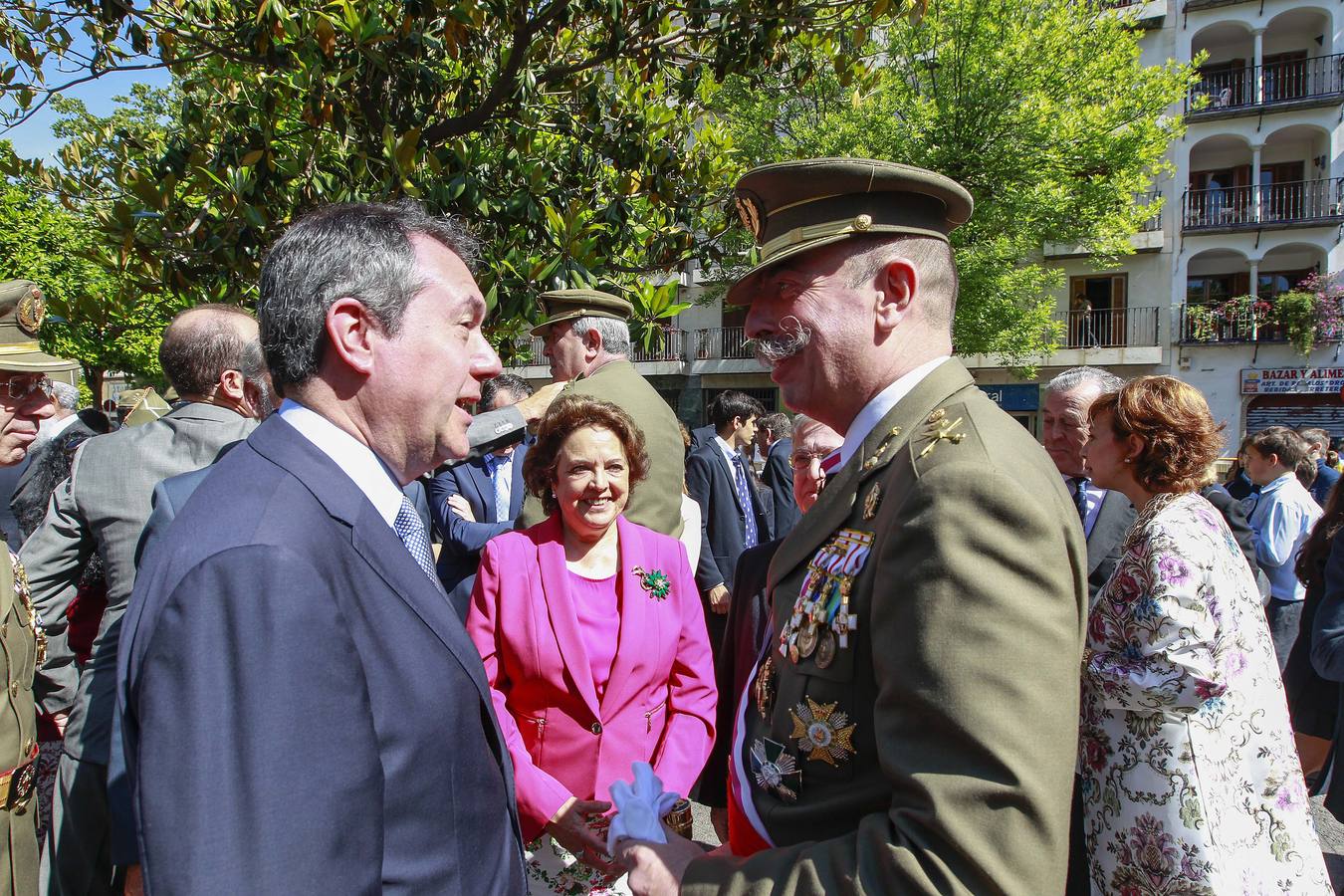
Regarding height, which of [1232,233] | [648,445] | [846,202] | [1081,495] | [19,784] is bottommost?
[19,784]

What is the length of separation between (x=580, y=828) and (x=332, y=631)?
60.3 inches

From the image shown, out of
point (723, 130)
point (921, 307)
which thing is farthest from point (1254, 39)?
point (921, 307)

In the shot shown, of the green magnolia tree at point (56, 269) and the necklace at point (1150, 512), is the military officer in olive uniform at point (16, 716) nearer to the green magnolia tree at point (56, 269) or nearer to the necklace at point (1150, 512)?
the necklace at point (1150, 512)

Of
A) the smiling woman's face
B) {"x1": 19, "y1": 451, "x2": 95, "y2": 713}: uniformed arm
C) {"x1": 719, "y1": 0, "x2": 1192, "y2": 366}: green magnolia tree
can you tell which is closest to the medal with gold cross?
the smiling woman's face

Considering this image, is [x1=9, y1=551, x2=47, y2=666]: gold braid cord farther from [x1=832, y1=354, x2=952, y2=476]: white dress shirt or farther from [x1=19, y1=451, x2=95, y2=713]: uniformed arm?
[x1=832, y1=354, x2=952, y2=476]: white dress shirt

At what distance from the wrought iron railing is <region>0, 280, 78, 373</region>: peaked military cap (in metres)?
24.5

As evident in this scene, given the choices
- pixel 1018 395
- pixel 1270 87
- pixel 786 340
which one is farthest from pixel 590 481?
pixel 1270 87

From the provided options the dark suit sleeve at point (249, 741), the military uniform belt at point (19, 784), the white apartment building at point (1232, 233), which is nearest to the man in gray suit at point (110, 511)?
the military uniform belt at point (19, 784)

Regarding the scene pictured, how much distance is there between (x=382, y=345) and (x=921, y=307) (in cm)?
98

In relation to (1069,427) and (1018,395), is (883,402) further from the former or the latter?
(1018,395)

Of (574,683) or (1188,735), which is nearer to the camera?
(1188,735)

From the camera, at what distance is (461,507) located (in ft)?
15.1

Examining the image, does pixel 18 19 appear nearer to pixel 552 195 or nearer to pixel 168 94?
pixel 552 195

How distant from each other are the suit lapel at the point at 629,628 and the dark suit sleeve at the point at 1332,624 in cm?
257
